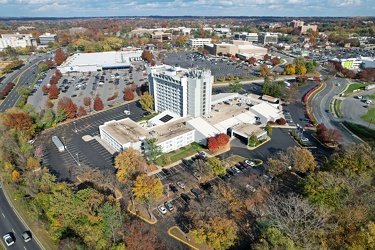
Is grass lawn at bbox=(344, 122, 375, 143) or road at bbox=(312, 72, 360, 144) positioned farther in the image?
road at bbox=(312, 72, 360, 144)

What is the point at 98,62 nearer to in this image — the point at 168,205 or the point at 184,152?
the point at 184,152

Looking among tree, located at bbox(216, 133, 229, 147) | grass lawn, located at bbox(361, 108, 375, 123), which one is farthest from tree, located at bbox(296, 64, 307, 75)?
tree, located at bbox(216, 133, 229, 147)

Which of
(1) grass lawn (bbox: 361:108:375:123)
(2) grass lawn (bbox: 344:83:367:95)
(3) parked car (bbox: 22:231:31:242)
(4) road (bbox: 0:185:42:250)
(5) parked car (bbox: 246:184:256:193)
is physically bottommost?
(2) grass lawn (bbox: 344:83:367:95)

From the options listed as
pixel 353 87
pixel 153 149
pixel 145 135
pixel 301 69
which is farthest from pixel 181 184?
pixel 301 69

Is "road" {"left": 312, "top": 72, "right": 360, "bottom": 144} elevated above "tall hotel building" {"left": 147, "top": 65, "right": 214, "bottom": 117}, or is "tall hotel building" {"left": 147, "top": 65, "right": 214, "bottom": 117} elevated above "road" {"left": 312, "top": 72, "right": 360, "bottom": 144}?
"tall hotel building" {"left": 147, "top": 65, "right": 214, "bottom": 117}

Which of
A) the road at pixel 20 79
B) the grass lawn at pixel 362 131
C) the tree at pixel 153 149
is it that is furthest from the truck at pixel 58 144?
the grass lawn at pixel 362 131

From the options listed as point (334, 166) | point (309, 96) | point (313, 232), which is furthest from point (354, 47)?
point (313, 232)

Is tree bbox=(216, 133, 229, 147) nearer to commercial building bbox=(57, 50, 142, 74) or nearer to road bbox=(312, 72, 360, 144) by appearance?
road bbox=(312, 72, 360, 144)

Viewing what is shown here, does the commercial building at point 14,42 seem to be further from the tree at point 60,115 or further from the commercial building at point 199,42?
the tree at point 60,115
